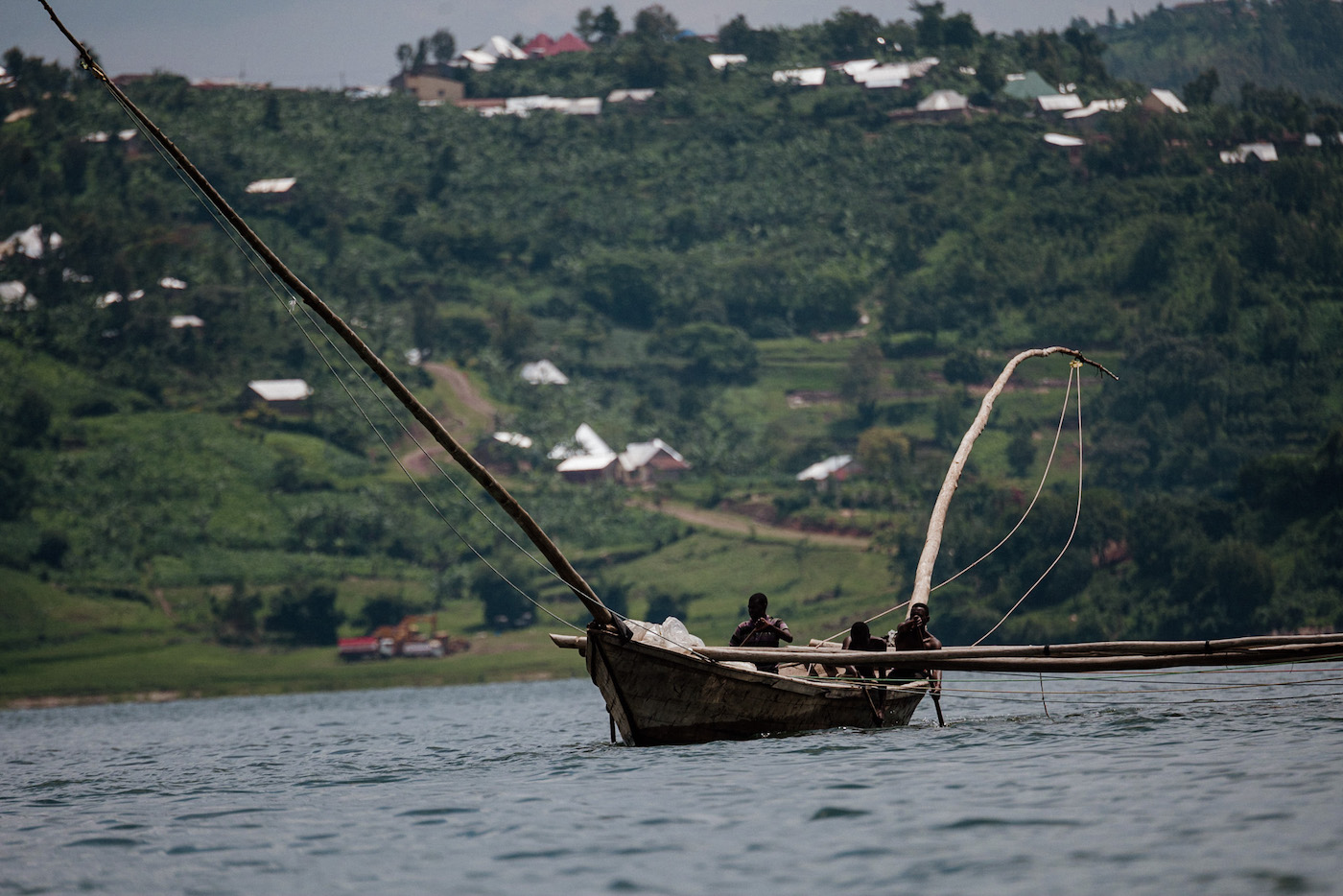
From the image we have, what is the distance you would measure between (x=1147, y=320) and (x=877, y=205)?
2308 inches

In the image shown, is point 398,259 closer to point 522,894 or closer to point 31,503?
point 31,503

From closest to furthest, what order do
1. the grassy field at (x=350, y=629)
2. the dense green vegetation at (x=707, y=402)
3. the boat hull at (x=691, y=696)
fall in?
1. the boat hull at (x=691, y=696)
2. the grassy field at (x=350, y=629)
3. the dense green vegetation at (x=707, y=402)

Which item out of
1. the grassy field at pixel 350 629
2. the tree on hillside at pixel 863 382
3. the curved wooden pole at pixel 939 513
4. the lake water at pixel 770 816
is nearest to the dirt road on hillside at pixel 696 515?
the grassy field at pixel 350 629

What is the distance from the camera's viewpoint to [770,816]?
46.6 ft

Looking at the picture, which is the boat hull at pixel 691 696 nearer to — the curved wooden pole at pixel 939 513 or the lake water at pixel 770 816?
the lake water at pixel 770 816

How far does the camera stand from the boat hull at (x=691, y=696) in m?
19.2

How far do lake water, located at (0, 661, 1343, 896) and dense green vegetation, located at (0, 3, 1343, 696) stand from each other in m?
61.4

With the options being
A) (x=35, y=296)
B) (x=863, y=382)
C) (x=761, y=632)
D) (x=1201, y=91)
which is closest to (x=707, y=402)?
(x=863, y=382)

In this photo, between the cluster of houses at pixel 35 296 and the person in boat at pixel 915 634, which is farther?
the cluster of houses at pixel 35 296

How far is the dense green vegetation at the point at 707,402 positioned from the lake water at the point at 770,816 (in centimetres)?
6140

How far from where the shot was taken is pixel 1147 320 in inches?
5728

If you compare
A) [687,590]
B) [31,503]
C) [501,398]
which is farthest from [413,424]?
[687,590]

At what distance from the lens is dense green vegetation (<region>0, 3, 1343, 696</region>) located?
100688mm

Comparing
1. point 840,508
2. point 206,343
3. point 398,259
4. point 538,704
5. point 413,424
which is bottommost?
point 538,704
